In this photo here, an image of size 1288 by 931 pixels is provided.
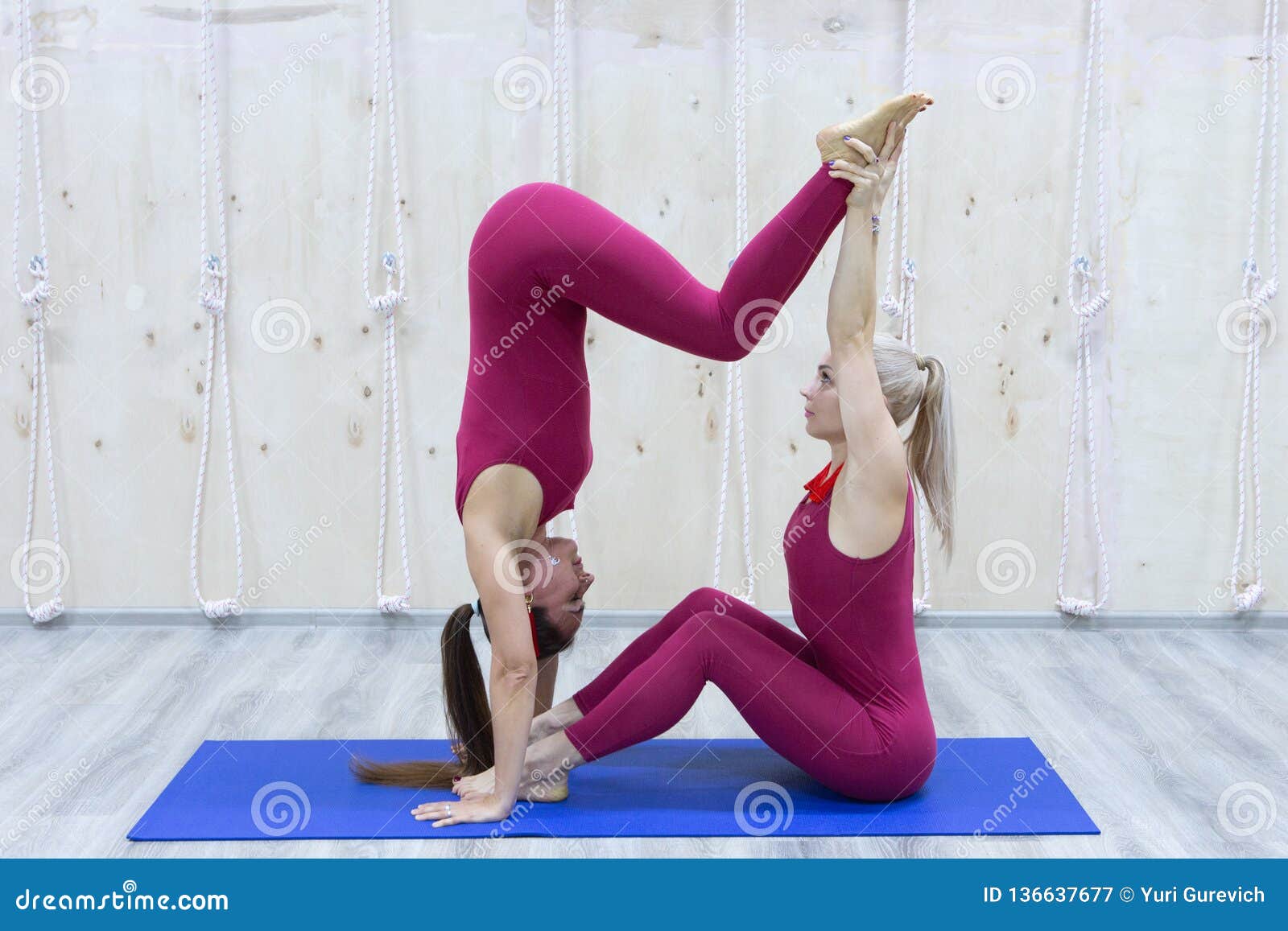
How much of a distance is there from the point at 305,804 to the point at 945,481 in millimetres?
1368

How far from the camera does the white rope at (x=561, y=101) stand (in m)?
3.48

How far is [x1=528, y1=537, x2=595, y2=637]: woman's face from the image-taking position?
102 inches

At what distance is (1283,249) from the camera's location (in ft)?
11.8

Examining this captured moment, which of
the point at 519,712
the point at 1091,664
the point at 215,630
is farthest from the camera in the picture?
the point at 215,630

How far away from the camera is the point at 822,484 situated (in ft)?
8.21

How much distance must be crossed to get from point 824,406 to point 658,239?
124 cm

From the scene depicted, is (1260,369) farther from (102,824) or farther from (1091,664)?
(102,824)

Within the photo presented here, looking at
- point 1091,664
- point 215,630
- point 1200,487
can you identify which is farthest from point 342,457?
point 1200,487
